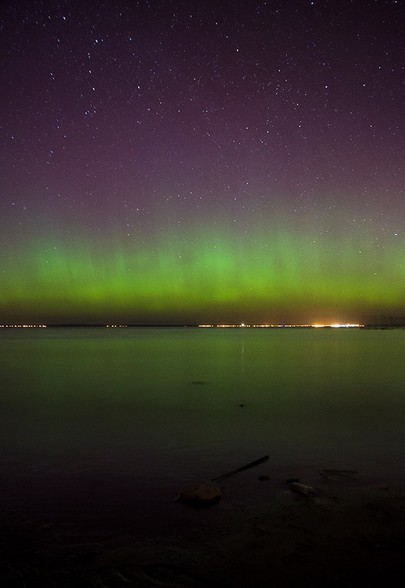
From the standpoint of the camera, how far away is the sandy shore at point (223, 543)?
5422 mm

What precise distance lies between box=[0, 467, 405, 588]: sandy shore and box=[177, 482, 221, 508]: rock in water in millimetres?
144

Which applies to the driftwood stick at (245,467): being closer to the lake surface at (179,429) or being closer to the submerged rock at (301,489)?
the lake surface at (179,429)

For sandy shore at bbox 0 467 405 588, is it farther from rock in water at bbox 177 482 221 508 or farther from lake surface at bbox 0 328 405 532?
lake surface at bbox 0 328 405 532

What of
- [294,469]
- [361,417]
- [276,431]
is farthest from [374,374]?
[294,469]

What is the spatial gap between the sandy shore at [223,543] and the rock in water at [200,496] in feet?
0.47

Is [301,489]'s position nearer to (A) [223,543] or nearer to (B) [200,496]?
(B) [200,496]

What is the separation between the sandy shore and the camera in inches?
213

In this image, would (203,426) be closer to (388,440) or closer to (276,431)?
(276,431)

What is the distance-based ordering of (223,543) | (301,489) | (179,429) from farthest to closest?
(179,429), (301,489), (223,543)

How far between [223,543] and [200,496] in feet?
5.28

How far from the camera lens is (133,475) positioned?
978 centimetres

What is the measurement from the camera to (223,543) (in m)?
6.27

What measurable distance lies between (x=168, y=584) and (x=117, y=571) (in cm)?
71

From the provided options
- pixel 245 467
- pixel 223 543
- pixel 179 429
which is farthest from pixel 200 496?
pixel 179 429
